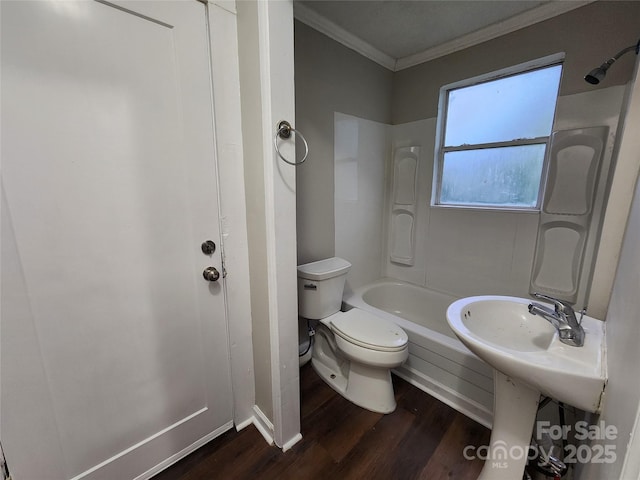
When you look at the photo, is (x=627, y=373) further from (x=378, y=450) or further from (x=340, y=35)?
(x=340, y=35)

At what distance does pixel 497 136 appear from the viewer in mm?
1838

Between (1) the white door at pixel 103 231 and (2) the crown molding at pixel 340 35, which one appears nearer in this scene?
(1) the white door at pixel 103 231

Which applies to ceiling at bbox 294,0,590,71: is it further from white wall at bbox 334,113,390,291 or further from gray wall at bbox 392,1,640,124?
white wall at bbox 334,113,390,291

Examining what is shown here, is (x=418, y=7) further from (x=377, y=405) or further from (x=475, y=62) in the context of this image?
(x=377, y=405)

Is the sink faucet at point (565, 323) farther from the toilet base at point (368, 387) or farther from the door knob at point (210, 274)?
the door knob at point (210, 274)

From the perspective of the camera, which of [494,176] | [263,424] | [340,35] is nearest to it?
[263,424]

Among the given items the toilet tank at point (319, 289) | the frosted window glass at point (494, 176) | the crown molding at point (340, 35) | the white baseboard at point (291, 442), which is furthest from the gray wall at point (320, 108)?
the white baseboard at point (291, 442)

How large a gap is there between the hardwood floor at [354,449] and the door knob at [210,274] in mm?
841

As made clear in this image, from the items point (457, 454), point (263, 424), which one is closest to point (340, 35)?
point (263, 424)

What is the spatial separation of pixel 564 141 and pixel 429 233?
0.98 metres

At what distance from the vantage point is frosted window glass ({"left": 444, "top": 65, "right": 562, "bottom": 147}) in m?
1.62

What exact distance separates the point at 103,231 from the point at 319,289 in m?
1.09

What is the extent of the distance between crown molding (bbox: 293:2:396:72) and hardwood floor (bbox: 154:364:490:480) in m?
2.31

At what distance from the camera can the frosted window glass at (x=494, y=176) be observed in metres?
1.71
